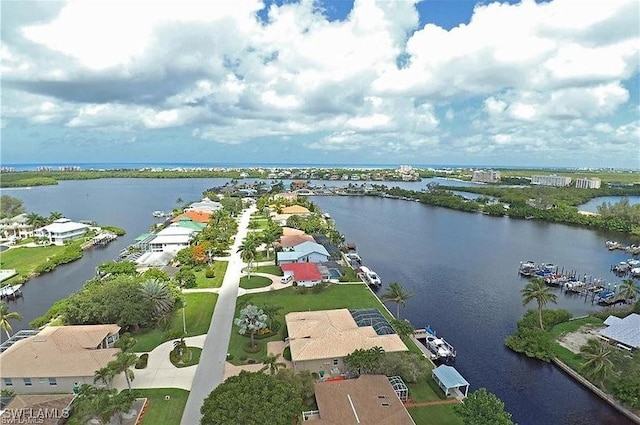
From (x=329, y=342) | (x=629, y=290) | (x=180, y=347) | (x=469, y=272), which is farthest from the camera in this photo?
(x=469, y=272)

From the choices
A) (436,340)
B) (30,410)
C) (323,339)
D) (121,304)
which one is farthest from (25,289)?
(436,340)

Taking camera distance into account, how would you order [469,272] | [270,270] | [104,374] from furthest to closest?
[469,272]
[270,270]
[104,374]

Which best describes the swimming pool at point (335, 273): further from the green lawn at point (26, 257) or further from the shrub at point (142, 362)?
the green lawn at point (26, 257)

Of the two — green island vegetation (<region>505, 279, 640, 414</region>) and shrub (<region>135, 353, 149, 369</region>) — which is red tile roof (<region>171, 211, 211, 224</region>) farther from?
green island vegetation (<region>505, 279, 640, 414</region>)

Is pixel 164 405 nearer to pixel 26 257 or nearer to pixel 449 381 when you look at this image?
pixel 449 381

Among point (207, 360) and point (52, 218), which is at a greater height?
point (52, 218)

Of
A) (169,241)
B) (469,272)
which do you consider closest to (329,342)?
(469,272)

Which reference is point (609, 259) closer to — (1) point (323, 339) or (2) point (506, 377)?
(2) point (506, 377)
